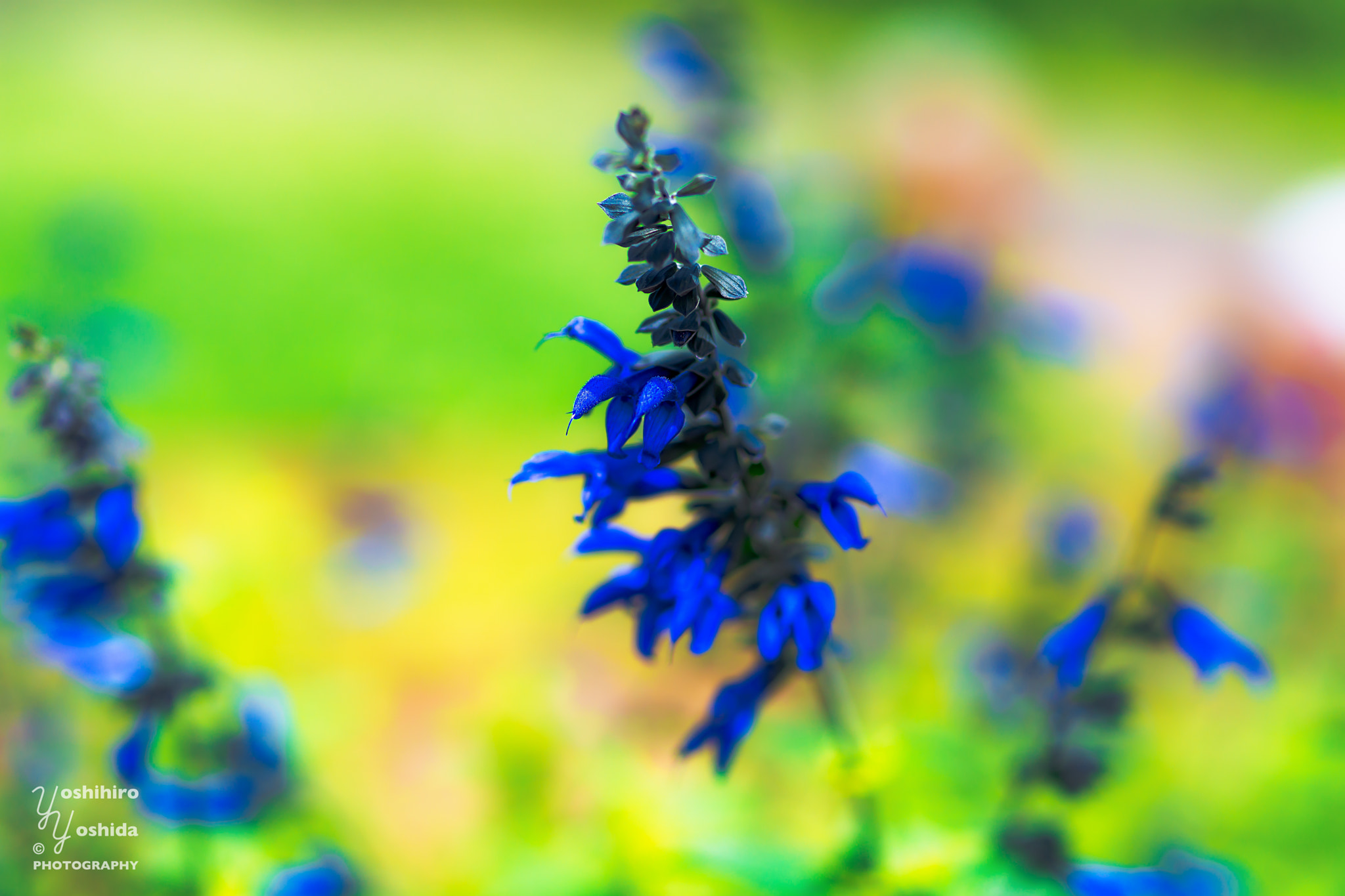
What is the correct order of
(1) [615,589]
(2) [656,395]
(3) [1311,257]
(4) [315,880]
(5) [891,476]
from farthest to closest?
(3) [1311,257]
(5) [891,476]
(4) [315,880]
(1) [615,589]
(2) [656,395]

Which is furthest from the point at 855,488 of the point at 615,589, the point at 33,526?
the point at 33,526

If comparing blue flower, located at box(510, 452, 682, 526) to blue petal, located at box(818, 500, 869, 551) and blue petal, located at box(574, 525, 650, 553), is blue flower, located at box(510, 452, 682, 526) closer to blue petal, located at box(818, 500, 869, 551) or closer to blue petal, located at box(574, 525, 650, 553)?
blue petal, located at box(574, 525, 650, 553)

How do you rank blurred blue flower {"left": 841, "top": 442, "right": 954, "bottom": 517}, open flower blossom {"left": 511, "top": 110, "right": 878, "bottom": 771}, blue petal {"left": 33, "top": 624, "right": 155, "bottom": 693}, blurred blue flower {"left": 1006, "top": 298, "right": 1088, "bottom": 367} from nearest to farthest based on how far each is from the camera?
open flower blossom {"left": 511, "top": 110, "right": 878, "bottom": 771}
blue petal {"left": 33, "top": 624, "right": 155, "bottom": 693}
blurred blue flower {"left": 841, "top": 442, "right": 954, "bottom": 517}
blurred blue flower {"left": 1006, "top": 298, "right": 1088, "bottom": 367}

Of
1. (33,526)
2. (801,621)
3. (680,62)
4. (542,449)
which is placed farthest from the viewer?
(542,449)

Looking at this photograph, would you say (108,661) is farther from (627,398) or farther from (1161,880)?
(1161,880)

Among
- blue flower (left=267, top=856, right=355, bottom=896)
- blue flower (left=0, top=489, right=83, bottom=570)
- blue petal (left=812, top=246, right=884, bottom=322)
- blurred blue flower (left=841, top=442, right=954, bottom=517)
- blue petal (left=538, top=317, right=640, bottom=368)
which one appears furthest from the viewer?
blue petal (left=812, top=246, right=884, bottom=322)

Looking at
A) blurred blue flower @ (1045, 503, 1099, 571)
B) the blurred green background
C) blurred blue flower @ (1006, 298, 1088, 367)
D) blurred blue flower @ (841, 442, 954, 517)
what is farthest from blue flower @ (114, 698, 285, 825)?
blurred blue flower @ (1006, 298, 1088, 367)
